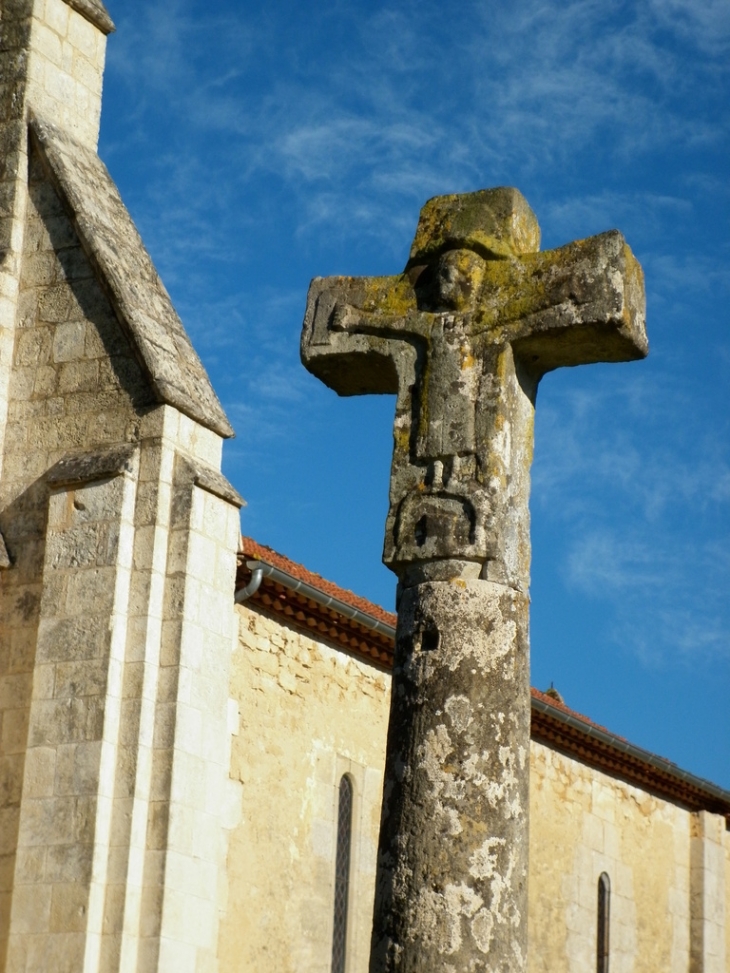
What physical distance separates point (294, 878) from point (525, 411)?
744cm

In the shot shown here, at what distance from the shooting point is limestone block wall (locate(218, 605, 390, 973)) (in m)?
12.1

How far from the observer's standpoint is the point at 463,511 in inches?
220

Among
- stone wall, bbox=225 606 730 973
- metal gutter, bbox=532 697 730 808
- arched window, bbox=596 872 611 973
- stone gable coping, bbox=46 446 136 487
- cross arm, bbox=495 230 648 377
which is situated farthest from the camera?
arched window, bbox=596 872 611 973

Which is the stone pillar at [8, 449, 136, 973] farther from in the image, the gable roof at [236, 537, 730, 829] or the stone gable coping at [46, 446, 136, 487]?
the gable roof at [236, 537, 730, 829]

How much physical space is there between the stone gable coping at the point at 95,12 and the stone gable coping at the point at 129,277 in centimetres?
89

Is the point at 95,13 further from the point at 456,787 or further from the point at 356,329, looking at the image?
the point at 456,787

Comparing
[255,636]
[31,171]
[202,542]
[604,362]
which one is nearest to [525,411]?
[604,362]

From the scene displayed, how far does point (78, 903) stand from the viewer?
28.5ft

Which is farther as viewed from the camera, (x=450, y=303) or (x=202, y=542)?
(x=202, y=542)

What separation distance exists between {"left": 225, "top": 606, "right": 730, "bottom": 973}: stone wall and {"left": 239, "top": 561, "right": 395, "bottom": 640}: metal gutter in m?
0.40

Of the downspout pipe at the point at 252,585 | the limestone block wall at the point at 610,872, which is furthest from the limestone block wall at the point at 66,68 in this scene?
the limestone block wall at the point at 610,872

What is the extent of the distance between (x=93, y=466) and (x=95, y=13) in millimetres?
3314

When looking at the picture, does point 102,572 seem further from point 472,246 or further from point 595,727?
point 595,727

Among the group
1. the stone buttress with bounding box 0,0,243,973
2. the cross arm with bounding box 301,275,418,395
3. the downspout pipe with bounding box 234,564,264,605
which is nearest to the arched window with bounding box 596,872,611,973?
the downspout pipe with bounding box 234,564,264,605
